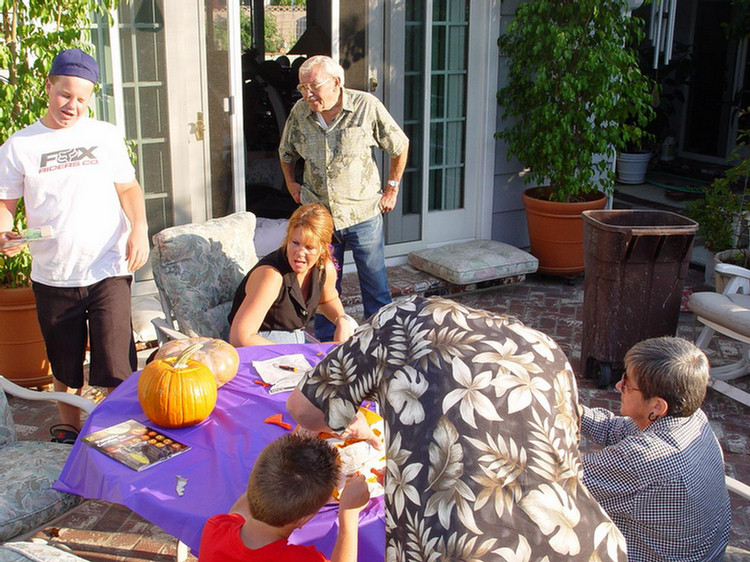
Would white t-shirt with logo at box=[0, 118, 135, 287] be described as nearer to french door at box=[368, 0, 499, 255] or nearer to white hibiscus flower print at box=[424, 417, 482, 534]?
white hibiscus flower print at box=[424, 417, 482, 534]

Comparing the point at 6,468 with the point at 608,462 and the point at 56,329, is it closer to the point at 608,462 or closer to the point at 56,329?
the point at 56,329

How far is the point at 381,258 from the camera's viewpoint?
5.14 meters

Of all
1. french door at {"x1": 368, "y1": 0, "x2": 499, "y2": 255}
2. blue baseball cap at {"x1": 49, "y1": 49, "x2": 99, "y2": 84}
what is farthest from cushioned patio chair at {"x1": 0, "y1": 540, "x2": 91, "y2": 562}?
french door at {"x1": 368, "y1": 0, "x2": 499, "y2": 255}

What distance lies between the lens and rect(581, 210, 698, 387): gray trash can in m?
4.58

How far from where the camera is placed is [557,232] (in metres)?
6.59

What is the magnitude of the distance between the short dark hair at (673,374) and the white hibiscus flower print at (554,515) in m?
0.83

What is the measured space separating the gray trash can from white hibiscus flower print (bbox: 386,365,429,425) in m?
3.11

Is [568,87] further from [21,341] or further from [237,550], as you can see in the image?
[237,550]

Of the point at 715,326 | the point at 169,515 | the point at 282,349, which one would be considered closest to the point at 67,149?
the point at 282,349

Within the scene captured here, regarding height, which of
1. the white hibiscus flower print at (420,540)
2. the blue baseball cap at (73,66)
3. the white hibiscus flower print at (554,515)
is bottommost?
the white hibiscus flower print at (420,540)

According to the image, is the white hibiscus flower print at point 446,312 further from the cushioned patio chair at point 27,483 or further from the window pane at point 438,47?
the window pane at point 438,47

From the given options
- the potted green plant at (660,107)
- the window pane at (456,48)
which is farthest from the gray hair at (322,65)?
the potted green plant at (660,107)

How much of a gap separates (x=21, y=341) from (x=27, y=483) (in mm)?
1943

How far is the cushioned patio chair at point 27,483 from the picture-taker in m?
2.68
